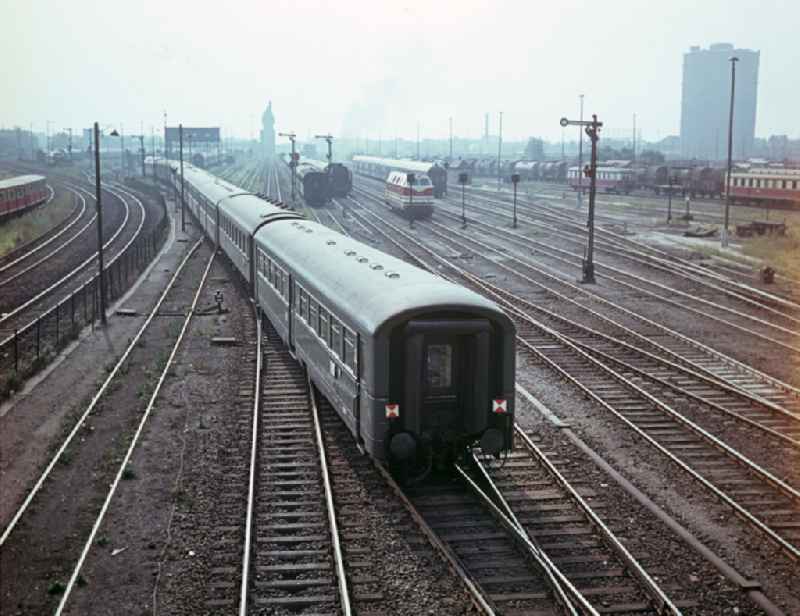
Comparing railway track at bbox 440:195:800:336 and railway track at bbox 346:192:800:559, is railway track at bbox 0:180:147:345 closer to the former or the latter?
railway track at bbox 346:192:800:559

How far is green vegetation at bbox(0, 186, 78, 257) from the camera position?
164 feet

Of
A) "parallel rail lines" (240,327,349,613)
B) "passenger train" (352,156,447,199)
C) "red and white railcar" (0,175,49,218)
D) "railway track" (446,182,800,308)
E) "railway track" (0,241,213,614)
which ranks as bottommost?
"railway track" (0,241,213,614)

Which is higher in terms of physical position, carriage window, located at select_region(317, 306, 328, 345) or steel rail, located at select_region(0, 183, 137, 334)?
carriage window, located at select_region(317, 306, 328, 345)

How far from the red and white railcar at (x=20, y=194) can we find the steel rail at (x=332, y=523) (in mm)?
43788

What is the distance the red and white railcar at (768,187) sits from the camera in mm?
64806

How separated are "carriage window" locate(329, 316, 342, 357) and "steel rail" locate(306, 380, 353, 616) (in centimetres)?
164

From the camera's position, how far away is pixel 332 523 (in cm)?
1298

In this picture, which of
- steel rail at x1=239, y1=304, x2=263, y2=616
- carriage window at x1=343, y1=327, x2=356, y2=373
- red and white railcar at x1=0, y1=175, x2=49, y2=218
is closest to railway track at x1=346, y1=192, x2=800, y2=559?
carriage window at x1=343, y1=327, x2=356, y2=373

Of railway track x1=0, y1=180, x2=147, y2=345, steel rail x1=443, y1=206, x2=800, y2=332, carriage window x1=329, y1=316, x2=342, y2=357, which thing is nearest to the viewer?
carriage window x1=329, y1=316, x2=342, y2=357

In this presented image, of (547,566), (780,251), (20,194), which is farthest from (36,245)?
(547,566)

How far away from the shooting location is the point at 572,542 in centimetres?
1266

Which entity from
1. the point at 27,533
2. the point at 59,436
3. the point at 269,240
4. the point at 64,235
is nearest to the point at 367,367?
the point at 27,533

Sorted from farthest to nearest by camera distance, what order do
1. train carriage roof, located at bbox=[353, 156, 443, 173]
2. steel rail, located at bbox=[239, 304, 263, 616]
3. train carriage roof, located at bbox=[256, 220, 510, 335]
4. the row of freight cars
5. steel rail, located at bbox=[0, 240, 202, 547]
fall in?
train carriage roof, located at bbox=[353, 156, 443, 173] → the row of freight cars → train carriage roof, located at bbox=[256, 220, 510, 335] → steel rail, located at bbox=[0, 240, 202, 547] → steel rail, located at bbox=[239, 304, 263, 616]

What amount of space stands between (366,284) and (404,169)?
65.0 meters
